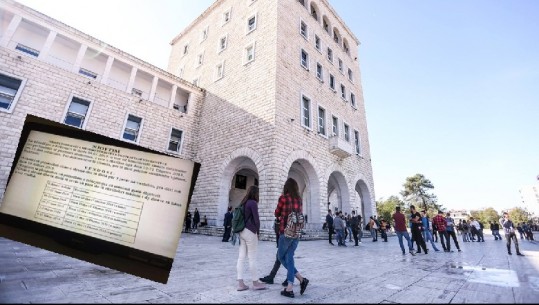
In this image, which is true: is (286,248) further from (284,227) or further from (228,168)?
(228,168)

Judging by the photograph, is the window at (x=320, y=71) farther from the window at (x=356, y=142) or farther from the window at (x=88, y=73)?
the window at (x=88, y=73)

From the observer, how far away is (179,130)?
16.7 m

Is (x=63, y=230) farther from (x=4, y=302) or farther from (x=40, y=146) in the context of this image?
(x=4, y=302)

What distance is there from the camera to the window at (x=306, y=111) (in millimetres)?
14873

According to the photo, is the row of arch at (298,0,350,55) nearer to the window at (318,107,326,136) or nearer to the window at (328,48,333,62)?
the window at (328,48,333,62)

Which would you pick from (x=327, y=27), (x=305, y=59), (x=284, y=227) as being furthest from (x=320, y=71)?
(x=284, y=227)

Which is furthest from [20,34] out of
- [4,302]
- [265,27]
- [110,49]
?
[4,302]

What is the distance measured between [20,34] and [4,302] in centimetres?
1613

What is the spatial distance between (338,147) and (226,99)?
787cm

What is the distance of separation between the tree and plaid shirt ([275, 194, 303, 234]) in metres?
56.5

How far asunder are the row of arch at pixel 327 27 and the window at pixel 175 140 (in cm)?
1289

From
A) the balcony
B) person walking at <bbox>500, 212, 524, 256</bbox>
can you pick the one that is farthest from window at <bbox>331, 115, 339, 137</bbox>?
person walking at <bbox>500, 212, 524, 256</bbox>

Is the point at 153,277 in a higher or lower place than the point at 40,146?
lower

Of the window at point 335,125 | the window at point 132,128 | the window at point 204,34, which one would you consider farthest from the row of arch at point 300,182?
the window at point 204,34
